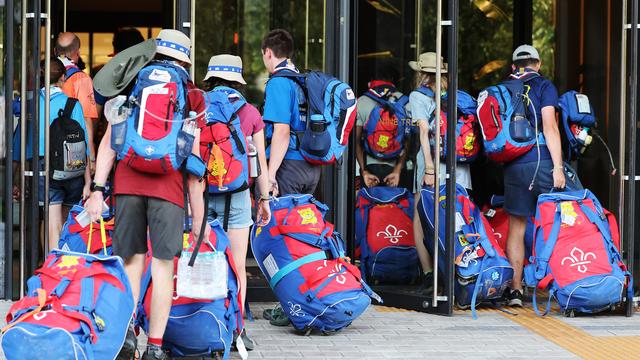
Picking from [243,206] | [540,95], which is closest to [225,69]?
[243,206]

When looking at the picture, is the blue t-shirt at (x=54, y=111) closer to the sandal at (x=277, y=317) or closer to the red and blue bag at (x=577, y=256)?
the sandal at (x=277, y=317)

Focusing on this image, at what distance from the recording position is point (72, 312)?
577 centimetres

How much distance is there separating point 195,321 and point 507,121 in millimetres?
3122

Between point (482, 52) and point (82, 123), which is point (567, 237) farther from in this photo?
point (482, 52)

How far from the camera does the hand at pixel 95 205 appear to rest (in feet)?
19.9

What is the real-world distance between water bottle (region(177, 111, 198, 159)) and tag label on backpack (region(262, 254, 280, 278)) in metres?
1.59

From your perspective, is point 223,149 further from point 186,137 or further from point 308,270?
point 308,270

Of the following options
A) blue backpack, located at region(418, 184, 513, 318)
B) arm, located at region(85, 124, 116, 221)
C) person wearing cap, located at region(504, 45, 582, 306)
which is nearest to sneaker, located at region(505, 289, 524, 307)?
person wearing cap, located at region(504, 45, 582, 306)

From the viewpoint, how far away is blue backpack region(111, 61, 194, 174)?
599cm

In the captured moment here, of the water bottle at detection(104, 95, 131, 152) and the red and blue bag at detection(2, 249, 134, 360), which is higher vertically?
the water bottle at detection(104, 95, 131, 152)

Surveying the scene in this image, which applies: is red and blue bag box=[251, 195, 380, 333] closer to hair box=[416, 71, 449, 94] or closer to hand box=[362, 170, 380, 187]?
hair box=[416, 71, 449, 94]

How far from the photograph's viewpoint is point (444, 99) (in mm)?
8234

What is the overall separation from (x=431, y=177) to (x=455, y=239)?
0.46 meters

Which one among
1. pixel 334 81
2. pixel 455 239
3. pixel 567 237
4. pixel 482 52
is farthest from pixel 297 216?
pixel 482 52
